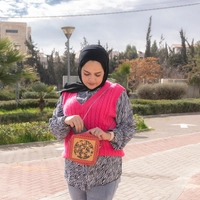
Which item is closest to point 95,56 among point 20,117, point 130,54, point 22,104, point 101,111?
point 101,111

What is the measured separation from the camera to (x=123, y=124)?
2.36m

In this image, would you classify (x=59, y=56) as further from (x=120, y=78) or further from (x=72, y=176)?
(x=72, y=176)

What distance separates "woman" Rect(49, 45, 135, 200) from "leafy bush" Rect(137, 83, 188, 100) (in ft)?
79.7

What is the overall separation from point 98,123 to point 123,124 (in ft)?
0.54

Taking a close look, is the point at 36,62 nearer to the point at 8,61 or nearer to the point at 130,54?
the point at 130,54

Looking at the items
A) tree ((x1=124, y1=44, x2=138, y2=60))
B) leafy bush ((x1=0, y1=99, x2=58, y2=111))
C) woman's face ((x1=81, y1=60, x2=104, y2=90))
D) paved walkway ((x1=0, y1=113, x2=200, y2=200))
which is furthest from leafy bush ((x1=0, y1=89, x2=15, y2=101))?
tree ((x1=124, y1=44, x2=138, y2=60))

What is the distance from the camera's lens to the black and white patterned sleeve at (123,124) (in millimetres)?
2307

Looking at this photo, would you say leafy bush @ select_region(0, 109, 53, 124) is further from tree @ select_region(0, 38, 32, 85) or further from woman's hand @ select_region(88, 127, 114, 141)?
woman's hand @ select_region(88, 127, 114, 141)

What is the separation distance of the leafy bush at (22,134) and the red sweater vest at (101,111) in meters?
7.45

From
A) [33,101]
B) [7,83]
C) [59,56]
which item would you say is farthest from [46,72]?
[7,83]

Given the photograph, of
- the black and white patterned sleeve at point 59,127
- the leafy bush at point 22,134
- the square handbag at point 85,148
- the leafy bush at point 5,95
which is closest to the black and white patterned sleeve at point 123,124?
the square handbag at point 85,148

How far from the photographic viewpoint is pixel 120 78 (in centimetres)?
1912

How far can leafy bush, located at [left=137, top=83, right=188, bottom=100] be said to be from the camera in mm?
26328

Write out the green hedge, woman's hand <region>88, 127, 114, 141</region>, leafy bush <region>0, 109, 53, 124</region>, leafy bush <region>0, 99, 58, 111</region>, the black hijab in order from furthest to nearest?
1. the green hedge
2. leafy bush <region>0, 99, 58, 111</region>
3. leafy bush <region>0, 109, 53, 124</region>
4. the black hijab
5. woman's hand <region>88, 127, 114, 141</region>
